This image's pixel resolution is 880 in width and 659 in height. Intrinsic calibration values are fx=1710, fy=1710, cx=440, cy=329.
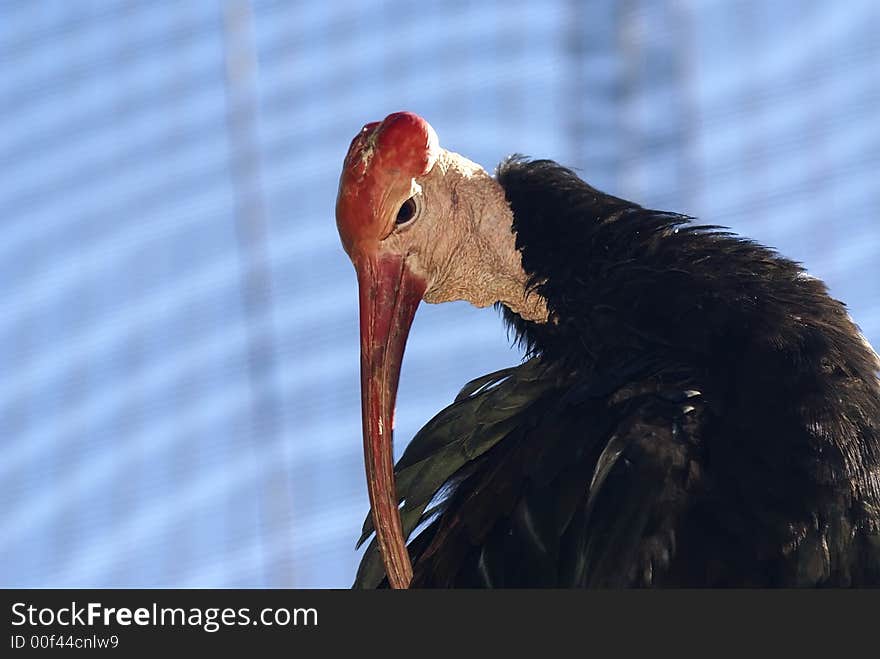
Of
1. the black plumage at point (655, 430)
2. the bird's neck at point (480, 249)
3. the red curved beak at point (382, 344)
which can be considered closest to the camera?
the black plumage at point (655, 430)

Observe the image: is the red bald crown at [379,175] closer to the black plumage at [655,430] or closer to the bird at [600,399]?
the bird at [600,399]

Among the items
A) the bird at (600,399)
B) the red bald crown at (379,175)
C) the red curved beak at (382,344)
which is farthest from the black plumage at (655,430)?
the red bald crown at (379,175)

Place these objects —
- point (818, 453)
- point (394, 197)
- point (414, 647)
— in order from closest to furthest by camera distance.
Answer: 1. point (414, 647)
2. point (818, 453)
3. point (394, 197)

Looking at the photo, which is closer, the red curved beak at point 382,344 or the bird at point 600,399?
the bird at point 600,399

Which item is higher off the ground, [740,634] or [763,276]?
[763,276]

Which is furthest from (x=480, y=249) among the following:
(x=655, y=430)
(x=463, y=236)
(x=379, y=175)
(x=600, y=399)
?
(x=655, y=430)

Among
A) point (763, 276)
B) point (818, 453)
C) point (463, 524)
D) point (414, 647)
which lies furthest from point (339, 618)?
point (763, 276)

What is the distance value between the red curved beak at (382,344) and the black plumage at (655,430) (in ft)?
0.37

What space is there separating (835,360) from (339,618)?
0.96 metres

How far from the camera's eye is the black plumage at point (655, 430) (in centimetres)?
276

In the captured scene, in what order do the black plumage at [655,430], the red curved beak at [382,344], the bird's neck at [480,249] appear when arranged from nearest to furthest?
1. the black plumage at [655,430]
2. the red curved beak at [382,344]
3. the bird's neck at [480,249]

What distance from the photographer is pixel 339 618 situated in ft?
8.44

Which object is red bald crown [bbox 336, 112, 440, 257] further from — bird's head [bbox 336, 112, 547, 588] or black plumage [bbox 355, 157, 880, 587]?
black plumage [bbox 355, 157, 880, 587]

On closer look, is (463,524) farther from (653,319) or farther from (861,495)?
(861,495)
